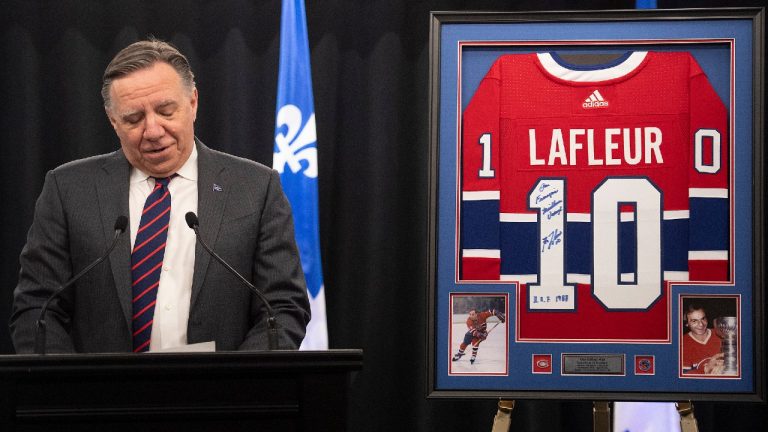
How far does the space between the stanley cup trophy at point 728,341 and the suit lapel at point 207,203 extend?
144cm

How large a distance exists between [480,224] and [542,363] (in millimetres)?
440

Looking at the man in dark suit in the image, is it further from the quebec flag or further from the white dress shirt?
the quebec flag

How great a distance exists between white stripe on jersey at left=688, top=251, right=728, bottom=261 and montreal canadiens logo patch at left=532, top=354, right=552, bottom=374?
0.50 m

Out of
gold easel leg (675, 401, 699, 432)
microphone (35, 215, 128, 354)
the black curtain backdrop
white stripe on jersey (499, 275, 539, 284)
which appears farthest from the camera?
the black curtain backdrop

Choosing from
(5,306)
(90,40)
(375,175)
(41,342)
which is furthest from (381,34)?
(41,342)

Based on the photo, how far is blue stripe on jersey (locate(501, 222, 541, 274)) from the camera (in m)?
2.73

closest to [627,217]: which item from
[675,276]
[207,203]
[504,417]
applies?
[675,276]

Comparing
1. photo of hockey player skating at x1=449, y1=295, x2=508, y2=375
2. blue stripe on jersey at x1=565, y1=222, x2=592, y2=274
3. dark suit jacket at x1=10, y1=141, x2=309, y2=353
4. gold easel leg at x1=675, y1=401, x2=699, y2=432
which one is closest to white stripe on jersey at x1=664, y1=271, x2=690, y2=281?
blue stripe on jersey at x1=565, y1=222, x2=592, y2=274

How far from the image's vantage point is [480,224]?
2756mm

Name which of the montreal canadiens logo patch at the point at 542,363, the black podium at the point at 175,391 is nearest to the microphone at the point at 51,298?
the black podium at the point at 175,391

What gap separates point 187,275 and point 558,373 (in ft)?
3.59

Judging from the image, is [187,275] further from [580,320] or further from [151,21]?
[151,21]

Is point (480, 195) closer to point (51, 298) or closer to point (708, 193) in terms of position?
point (708, 193)

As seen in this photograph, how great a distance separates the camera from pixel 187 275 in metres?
2.34
